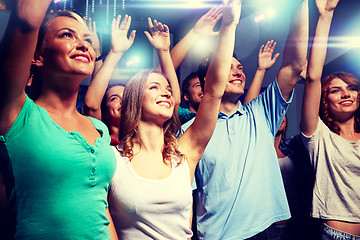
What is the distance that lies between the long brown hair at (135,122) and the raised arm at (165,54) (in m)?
0.27

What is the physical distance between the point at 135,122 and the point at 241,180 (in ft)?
2.47

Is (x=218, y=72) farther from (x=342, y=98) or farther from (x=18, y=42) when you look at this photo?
(x=342, y=98)

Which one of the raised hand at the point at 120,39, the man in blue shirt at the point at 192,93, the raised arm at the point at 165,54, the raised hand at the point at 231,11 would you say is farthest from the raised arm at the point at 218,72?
the man in blue shirt at the point at 192,93

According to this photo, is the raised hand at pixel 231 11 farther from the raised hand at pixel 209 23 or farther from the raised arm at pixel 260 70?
the raised arm at pixel 260 70

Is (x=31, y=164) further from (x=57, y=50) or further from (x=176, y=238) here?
(x=176, y=238)

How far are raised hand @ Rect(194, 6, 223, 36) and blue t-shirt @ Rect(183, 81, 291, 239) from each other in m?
0.72

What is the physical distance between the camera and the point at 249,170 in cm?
177

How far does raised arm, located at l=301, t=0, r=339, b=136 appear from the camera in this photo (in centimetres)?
195

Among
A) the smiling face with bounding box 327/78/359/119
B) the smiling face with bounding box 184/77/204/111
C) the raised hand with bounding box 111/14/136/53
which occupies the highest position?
the raised hand with bounding box 111/14/136/53

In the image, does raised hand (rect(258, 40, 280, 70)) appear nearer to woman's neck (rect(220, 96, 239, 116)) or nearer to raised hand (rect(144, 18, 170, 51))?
woman's neck (rect(220, 96, 239, 116))

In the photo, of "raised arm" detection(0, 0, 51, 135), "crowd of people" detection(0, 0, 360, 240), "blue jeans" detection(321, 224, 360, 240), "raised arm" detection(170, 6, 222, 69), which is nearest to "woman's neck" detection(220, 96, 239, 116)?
"crowd of people" detection(0, 0, 360, 240)

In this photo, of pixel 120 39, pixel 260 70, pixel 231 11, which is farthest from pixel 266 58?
pixel 120 39

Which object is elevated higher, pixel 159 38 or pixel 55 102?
pixel 159 38

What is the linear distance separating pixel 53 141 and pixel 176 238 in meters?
0.72
